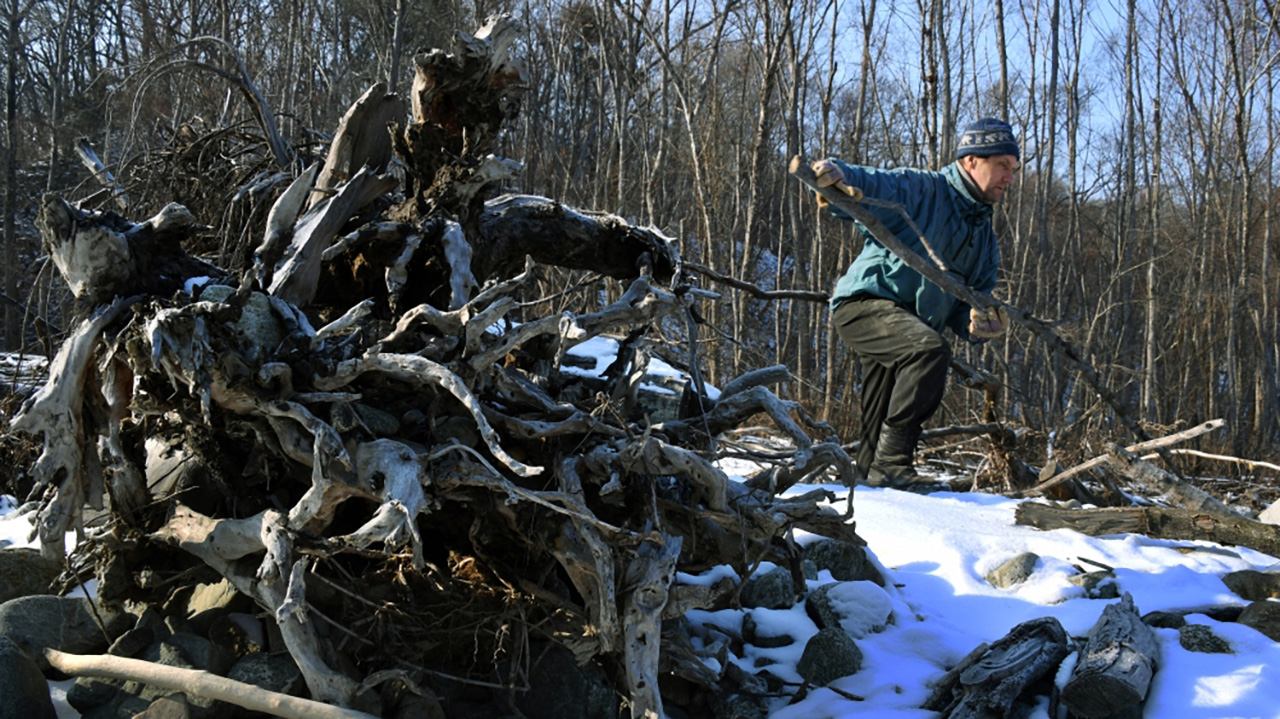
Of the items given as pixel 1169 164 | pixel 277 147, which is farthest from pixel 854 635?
pixel 1169 164

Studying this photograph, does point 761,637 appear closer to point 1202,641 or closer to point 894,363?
point 1202,641

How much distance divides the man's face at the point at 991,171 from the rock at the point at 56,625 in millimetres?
3887

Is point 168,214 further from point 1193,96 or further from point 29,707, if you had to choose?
point 1193,96

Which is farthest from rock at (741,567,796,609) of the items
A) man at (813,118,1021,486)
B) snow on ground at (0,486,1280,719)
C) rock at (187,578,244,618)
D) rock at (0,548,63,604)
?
rock at (0,548,63,604)

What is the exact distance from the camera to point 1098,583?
3584mm

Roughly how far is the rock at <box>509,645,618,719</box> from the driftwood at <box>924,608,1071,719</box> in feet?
3.27

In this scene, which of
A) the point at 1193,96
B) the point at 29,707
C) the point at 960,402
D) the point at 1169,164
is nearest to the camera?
the point at 29,707

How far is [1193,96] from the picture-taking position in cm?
1031

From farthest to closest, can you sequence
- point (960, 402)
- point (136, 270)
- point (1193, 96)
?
point (1193, 96) < point (960, 402) < point (136, 270)

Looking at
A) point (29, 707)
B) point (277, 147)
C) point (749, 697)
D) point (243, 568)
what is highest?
point (277, 147)

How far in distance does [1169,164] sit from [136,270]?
1231 centimetres

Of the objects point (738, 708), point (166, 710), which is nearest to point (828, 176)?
point (738, 708)

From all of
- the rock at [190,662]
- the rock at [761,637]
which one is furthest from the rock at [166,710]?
the rock at [761,637]

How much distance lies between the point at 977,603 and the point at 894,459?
1270mm
